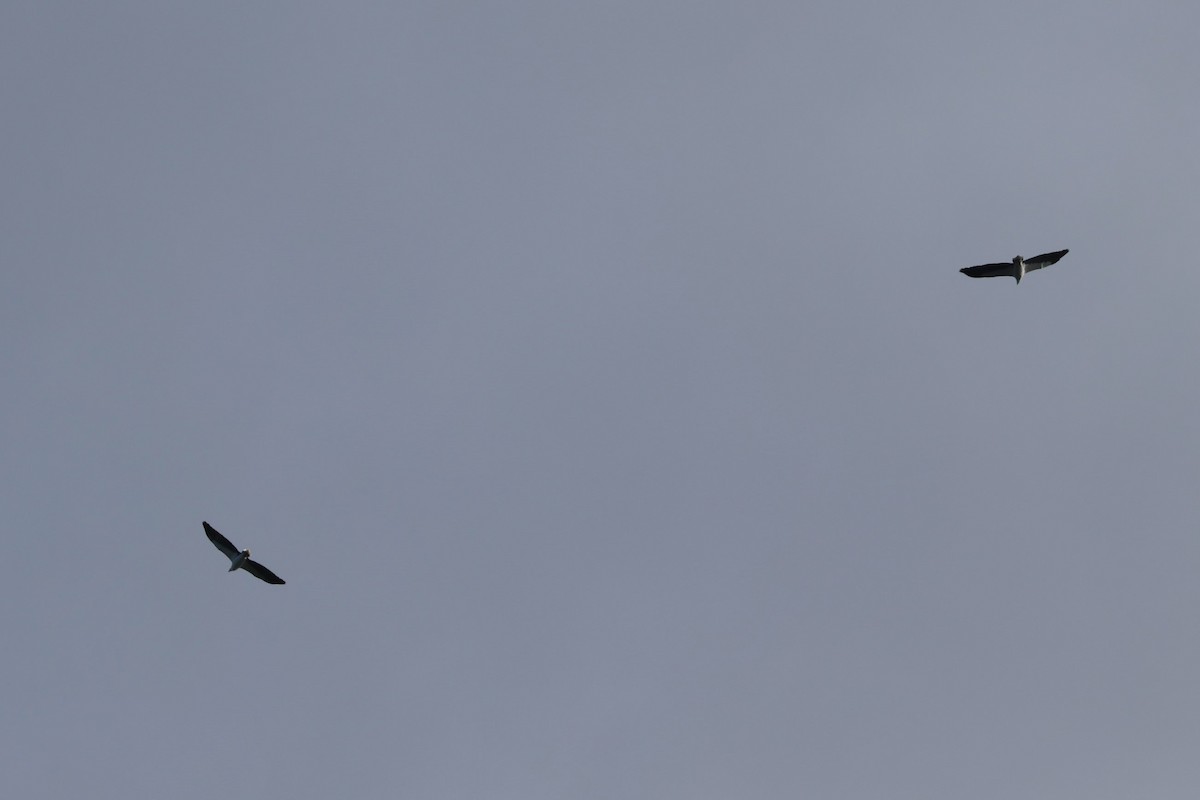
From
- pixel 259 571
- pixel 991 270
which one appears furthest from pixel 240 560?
pixel 991 270

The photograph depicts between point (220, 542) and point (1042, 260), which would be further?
point (220, 542)

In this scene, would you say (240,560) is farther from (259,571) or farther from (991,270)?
(991,270)

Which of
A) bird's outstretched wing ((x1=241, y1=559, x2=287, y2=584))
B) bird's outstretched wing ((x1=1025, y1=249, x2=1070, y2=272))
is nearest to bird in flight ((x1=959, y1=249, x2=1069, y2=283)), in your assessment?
bird's outstretched wing ((x1=1025, y1=249, x2=1070, y2=272))

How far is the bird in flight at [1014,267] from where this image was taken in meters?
87.4

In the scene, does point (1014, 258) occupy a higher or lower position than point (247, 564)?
higher

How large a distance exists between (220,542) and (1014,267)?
202ft

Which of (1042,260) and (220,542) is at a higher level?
(1042,260)

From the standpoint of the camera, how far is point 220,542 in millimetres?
99938

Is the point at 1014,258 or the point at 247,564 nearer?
the point at 1014,258

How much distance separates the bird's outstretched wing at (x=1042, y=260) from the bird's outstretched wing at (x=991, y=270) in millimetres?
1429

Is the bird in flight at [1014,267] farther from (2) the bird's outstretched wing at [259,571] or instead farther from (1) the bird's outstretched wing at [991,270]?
(2) the bird's outstretched wing at [259,571]

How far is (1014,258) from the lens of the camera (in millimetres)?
87500

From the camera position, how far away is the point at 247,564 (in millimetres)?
100812

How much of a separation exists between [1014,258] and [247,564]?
2395 inches
